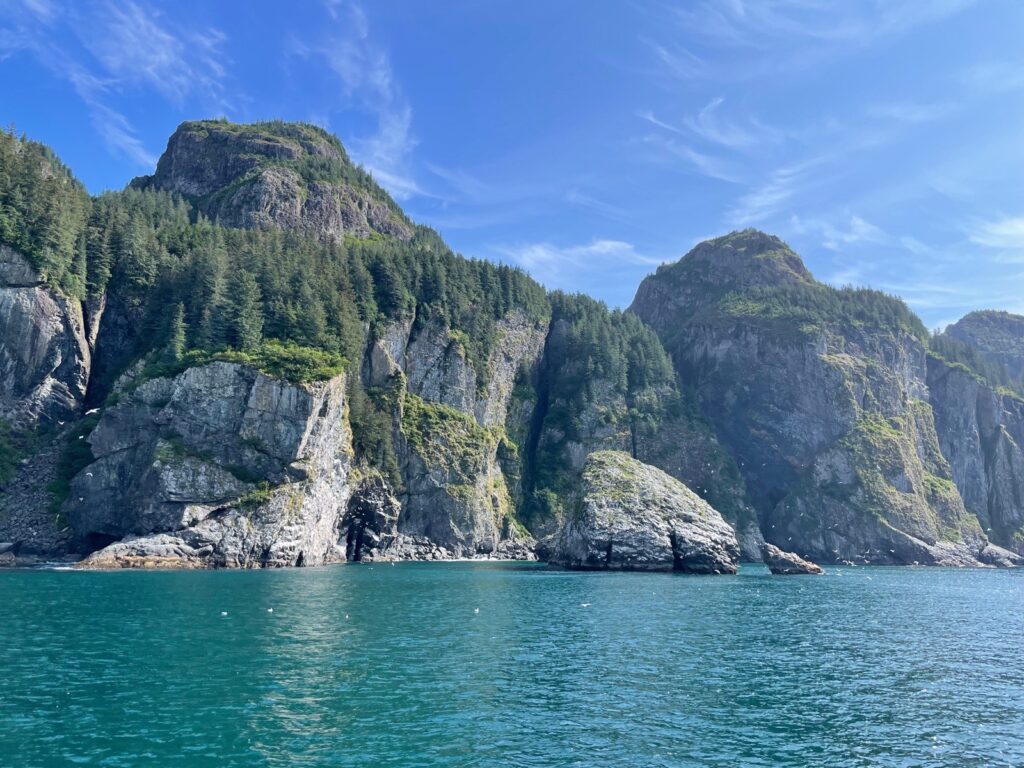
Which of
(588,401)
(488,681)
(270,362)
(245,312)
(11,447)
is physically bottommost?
(488,681)

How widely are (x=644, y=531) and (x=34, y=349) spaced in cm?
9437

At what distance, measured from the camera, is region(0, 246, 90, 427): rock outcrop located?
10375 cm

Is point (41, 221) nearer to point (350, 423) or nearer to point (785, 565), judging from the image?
point (350, 423)

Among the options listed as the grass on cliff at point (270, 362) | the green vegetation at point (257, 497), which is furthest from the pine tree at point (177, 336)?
the green vegetation at point (257, 497)

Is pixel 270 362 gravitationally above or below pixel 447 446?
above

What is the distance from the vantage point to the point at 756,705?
31.4 m

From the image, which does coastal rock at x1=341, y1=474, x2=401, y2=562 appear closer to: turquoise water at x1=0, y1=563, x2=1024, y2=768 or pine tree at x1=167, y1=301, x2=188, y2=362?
pine tree at x1=167, y1=301, x2=188, y2=362

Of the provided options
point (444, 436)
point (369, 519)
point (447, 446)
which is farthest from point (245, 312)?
point (447, 446)

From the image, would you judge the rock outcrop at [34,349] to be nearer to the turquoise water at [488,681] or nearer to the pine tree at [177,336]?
the pine tree at [177,336]

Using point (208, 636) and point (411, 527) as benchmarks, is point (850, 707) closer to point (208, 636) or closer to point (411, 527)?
point (208, 636)

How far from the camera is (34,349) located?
347 feet

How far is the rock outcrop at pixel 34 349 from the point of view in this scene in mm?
103750

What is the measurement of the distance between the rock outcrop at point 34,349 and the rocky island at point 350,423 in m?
0.31

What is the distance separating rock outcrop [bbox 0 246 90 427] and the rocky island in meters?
0.31
